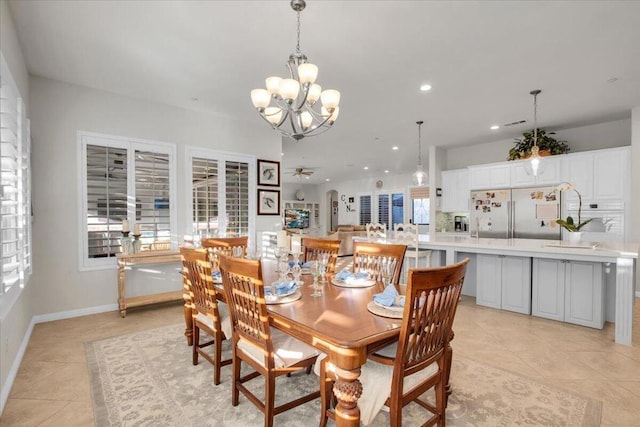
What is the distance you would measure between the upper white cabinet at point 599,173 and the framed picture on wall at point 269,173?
4768 millimetres

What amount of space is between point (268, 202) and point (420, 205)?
6.54 m

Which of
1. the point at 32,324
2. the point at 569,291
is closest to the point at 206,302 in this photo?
the point at 32,324

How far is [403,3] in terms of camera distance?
224cm

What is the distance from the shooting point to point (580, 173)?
197 inches

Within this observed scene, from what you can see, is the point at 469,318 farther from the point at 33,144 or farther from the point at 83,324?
the point at 33,144

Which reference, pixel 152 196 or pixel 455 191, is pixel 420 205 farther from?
pixel 152 196

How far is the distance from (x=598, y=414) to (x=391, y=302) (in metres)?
1.51

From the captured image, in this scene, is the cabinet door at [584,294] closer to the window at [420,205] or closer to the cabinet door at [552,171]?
the cabinet door at [552,171]

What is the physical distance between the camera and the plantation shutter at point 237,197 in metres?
4.89

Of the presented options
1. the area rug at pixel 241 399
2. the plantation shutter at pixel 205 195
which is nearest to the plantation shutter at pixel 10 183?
the area rug at pixel 241 399

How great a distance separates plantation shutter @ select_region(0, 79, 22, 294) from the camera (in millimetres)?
2037

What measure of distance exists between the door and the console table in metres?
5.64

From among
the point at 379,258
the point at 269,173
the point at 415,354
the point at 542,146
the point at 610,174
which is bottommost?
the point at 415,354

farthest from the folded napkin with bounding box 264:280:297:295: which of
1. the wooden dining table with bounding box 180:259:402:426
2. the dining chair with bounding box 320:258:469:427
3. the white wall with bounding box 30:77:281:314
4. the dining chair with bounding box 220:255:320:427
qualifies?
the white wall with bounding box 30:77:281:314
